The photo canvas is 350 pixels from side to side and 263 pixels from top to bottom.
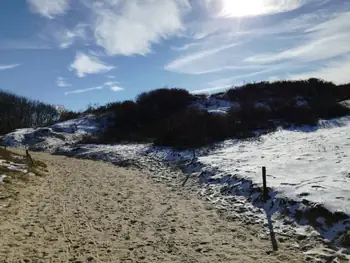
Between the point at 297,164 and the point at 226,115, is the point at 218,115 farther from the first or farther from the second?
the point at 297,164

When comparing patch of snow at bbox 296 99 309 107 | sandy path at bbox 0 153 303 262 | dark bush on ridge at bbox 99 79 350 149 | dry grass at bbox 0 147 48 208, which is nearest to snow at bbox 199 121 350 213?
sandy path at bbox 0 153 303 262

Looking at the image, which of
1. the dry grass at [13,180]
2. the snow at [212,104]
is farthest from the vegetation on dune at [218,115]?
the dry grass at [13,180]

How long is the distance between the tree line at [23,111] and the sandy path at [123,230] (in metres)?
54.7

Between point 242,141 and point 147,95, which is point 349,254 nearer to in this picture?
point 242,141

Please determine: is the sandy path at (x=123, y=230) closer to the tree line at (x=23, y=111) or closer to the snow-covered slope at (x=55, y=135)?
the snow-covered slope at (x=55, y=135)

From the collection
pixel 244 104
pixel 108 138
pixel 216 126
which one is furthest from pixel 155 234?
pixel 244 104

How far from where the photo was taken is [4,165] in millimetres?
14906

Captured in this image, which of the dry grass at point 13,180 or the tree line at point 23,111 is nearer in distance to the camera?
the dry grass at point 13,180

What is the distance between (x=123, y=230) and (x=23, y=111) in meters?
69.0

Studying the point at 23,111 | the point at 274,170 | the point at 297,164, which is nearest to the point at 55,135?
the point at 274,170

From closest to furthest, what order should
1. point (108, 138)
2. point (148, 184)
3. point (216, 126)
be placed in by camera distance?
1. point (148, 184)
2. point (216, 126)
3. point (108, 138)

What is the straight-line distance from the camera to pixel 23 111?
69.1 metres

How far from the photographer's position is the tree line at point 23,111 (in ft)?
212

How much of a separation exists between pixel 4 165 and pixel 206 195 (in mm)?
9877
